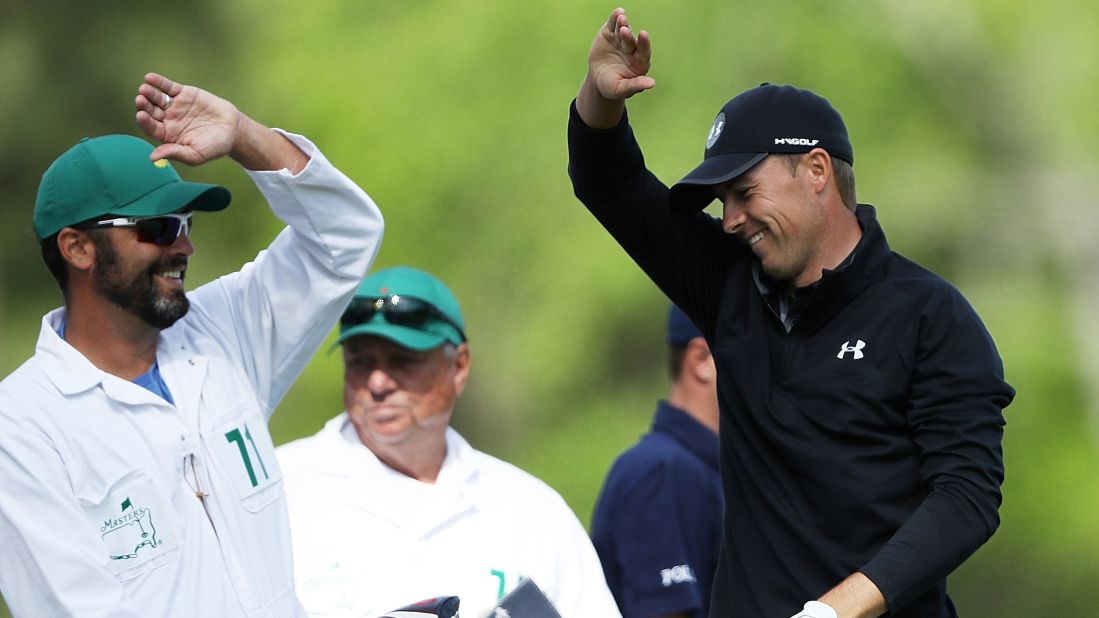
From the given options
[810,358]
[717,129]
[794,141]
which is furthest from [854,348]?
[717,129]

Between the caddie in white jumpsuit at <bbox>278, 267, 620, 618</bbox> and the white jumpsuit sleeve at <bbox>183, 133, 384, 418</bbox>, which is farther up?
the white jumpsuit sleeve at <bbox>183, 133, 384, 418</bbox>

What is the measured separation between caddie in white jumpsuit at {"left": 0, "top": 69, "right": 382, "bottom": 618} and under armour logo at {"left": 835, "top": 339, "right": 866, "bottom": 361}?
3.50ft

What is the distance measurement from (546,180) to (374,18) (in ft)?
5.24

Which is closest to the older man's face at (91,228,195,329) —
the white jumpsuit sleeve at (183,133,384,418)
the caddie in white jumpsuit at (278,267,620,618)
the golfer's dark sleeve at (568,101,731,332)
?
the white jumpsuit sleeve at (183,133,384,418)

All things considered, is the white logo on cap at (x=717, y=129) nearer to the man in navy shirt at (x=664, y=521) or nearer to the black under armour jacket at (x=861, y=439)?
the black under armour jacket at (x=861, y=439)

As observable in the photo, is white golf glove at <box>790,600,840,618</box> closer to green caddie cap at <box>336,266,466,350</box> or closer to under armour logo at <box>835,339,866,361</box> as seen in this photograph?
under armour logo at <box>835,339,866,361</box>

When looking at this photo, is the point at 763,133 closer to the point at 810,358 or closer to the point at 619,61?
the point at 619,61

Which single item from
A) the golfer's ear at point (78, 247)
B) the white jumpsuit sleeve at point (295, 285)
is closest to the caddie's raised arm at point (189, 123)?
the white jumpsuit sleeve at point (295, 285)

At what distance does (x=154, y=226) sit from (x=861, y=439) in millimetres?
1456

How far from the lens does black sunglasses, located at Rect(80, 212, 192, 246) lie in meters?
3.07

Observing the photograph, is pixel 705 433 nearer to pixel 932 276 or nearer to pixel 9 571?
pixel 932 276

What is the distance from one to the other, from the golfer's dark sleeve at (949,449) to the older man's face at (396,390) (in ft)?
4.96

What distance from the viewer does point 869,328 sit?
2.79m

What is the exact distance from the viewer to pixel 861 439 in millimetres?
2754
